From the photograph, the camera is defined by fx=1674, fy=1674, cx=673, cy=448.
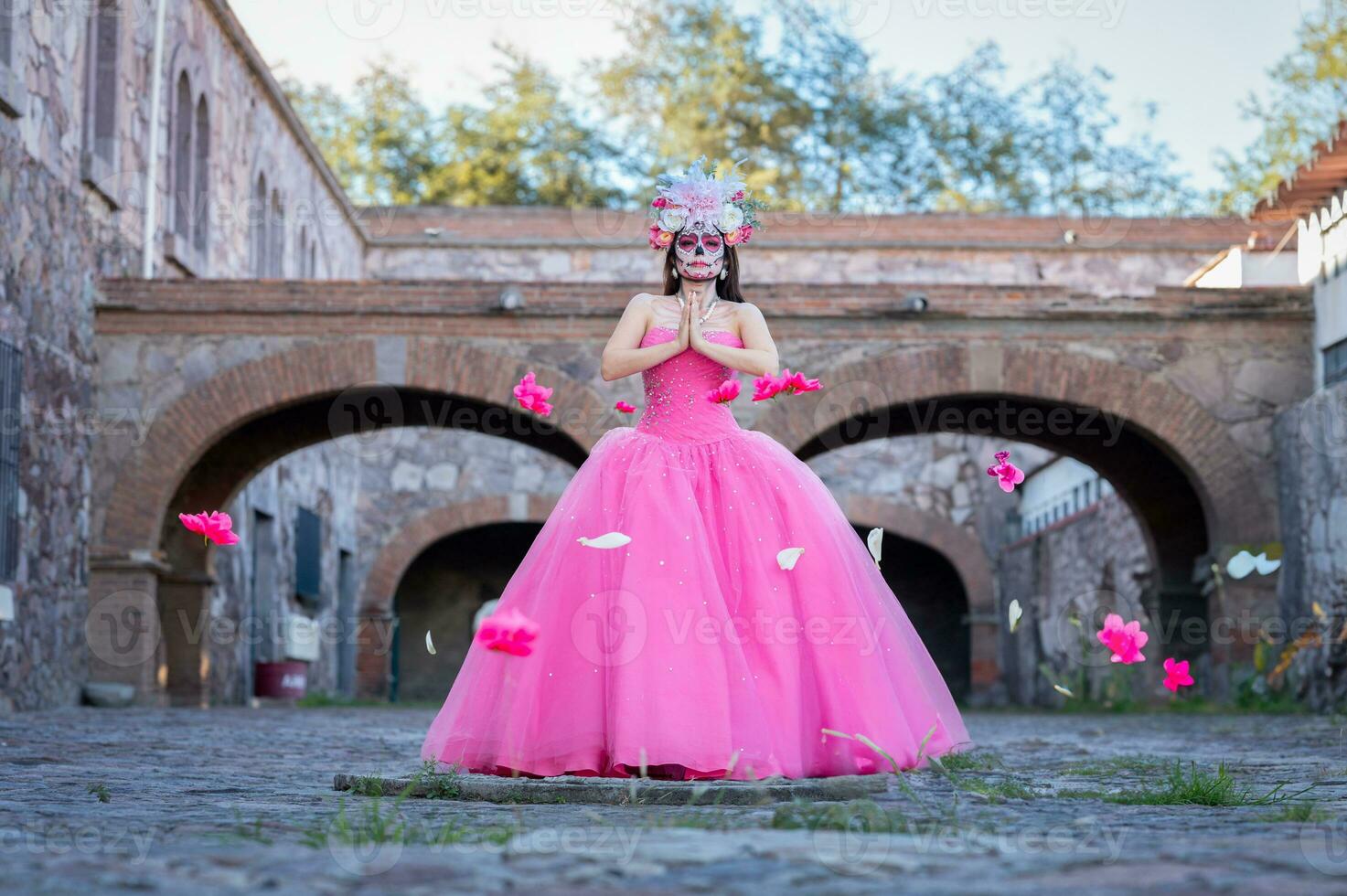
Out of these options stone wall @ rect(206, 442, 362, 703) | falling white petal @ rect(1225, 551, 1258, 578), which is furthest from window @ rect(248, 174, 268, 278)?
falling white petal @ rect(1225, 551, 1258, 578)

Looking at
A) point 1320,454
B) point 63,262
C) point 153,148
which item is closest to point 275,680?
point 153,148

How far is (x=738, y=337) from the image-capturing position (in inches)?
202

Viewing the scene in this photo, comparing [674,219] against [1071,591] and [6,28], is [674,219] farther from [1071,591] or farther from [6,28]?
[1071,591]

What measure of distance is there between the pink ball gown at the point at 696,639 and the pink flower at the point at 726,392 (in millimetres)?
128

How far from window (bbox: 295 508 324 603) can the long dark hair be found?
507 inches

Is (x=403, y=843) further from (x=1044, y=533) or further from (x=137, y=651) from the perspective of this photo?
(x=1044, y=533)

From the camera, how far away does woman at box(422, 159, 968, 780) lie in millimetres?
4359

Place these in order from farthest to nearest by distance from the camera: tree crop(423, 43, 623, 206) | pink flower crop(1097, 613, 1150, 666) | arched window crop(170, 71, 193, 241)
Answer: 1. tree crop(423, 43, 623, 206)
2. arched window crop(170, 71, 193, 241)
3. pink flower crop(1097, 613, 1150, 666)

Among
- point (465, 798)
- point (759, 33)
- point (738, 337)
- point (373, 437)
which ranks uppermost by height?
point (759, 33)

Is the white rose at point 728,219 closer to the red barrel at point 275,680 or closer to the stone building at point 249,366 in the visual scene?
the stone building at point 249,366

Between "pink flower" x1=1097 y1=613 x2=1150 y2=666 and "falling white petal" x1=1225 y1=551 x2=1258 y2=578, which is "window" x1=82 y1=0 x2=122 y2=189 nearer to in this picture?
"falling white petal" x1=1225 y1=551 x2=1258 y2=578

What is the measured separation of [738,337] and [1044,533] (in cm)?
1511

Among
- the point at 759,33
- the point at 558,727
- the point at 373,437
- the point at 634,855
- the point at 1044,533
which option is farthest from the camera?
the point at 759,33

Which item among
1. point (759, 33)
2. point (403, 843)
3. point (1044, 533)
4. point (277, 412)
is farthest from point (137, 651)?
point (759, 33)
